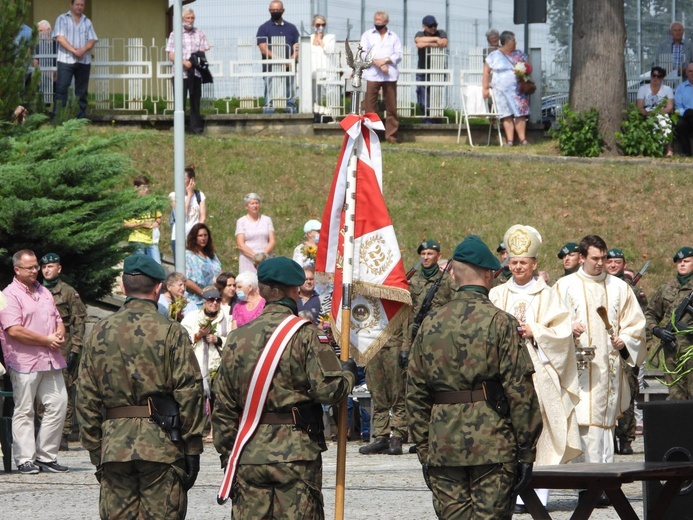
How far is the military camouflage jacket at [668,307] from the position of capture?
557 inches

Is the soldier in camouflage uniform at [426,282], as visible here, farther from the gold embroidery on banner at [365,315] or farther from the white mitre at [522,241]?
the gold embroidery on banner at [365,315]

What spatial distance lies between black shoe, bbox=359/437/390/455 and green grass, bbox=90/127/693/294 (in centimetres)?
576

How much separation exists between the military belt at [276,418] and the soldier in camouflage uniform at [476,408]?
720mm

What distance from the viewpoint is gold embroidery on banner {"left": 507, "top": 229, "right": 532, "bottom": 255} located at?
1016cm

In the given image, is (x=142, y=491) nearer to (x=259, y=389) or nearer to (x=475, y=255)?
(x=259, y=389)

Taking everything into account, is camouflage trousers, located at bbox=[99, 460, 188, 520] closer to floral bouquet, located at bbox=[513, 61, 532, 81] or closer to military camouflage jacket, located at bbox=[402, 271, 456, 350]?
military camouflage jacket, located at bbox=[402, 271, 456, 350]

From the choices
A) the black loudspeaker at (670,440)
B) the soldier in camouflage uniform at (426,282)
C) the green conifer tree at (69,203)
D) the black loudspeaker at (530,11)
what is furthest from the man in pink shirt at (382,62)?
the black loudspeaker at (670,440)

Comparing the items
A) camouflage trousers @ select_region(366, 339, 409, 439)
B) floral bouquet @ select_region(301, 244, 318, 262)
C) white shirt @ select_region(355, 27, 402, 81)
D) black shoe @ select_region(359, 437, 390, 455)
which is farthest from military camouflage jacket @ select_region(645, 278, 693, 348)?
white shirt @ select_region(355, 27, 402, 81)

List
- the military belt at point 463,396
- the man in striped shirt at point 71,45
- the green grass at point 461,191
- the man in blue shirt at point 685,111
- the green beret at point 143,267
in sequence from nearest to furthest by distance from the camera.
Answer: the military belt at point 463,396 → the green beret at point 143,267 → the green grass at point 461,191 → the man in striped shirt at point 71,45 → the man in blue shirt at point 685,111

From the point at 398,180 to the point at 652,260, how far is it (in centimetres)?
443

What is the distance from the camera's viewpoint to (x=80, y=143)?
17.2m

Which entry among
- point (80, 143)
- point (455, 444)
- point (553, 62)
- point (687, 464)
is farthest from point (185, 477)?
point (553, 62)

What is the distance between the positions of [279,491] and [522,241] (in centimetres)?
347

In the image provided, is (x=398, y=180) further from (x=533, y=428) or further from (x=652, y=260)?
(x=533, y=428)
